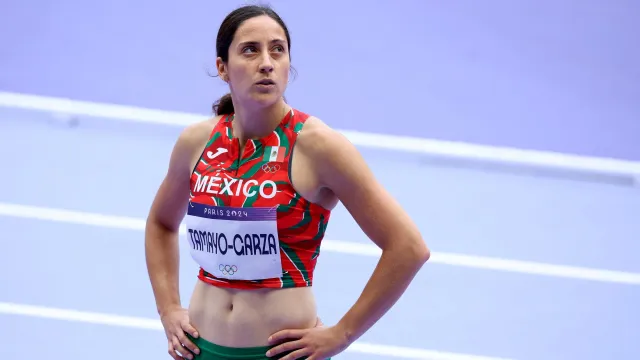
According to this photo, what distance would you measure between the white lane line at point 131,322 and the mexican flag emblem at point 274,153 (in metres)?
2.36

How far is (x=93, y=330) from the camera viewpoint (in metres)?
4.66

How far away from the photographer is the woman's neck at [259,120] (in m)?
2.46

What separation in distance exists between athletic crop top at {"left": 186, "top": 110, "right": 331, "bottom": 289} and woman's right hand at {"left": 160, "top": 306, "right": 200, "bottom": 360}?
0.19 meters

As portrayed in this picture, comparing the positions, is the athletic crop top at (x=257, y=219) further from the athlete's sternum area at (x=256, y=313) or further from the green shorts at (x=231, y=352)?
the green shorts at (x=231, y=352)

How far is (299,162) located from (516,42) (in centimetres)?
529

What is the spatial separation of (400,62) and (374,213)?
524cm

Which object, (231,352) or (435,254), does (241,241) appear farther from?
(435,254)

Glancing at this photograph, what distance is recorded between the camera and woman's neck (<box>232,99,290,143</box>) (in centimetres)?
246

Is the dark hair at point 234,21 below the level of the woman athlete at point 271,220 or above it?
above

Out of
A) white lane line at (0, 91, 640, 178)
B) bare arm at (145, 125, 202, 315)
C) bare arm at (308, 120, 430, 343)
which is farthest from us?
white lane line at (0, 91, 640, 178)

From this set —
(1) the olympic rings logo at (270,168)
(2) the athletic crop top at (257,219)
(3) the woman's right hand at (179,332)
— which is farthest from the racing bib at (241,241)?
(3) the woman's right hand at (179,332)

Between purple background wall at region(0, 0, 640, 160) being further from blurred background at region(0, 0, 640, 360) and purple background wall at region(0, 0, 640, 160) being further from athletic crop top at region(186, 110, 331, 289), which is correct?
athletic crop top at region(186, 110, 331, 289)

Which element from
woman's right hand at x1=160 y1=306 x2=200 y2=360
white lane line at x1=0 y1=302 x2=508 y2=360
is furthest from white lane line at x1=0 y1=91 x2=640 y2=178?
woman's right hand at x1=160 y1=306 x2=200 y2=360

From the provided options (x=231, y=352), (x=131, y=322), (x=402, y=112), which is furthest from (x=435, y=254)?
(x=231, y=352)
